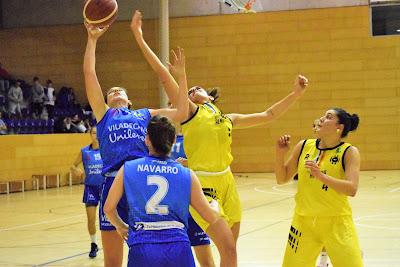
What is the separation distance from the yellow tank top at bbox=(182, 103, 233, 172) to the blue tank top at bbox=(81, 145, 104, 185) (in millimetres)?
3203

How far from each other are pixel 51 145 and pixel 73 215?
25.8 feet

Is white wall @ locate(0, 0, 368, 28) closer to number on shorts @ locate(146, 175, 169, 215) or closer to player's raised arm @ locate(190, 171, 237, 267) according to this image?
player's raised arm @ locate(190, 171, 237, 267)

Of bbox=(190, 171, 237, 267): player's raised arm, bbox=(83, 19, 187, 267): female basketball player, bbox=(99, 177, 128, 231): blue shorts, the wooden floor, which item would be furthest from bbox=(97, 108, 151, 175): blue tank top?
the wooden floor

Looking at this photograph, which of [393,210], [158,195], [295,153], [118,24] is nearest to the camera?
[158,195]

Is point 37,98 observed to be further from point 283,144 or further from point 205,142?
point 283,144

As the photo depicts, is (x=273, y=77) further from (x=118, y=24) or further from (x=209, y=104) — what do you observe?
(x=209, y=104)

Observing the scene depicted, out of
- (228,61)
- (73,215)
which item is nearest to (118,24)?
(228,61)

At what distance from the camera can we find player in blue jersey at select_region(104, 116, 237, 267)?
389 centimetres

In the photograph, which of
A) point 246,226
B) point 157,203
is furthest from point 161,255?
point 246,226

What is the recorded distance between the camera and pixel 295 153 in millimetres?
5789

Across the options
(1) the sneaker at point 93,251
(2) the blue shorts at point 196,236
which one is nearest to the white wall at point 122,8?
(1) the sneaker at point 93,251

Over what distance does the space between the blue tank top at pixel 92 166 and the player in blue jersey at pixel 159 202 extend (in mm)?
5259

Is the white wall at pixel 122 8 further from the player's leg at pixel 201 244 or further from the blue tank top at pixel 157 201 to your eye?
the blue tank top at pixel 157 201

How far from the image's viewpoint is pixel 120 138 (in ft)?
17.6
